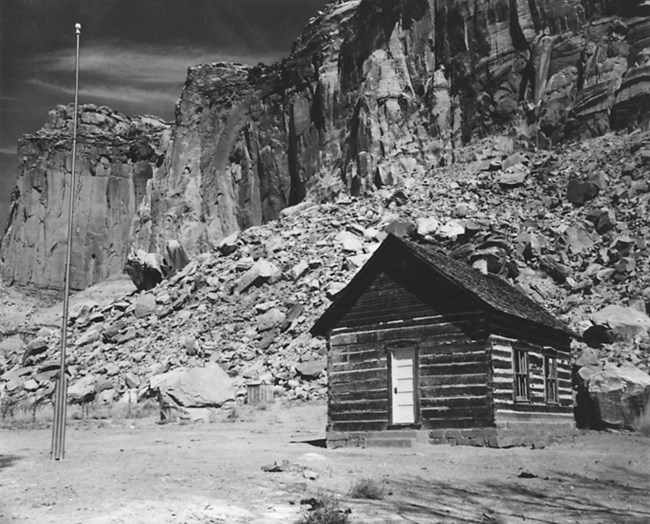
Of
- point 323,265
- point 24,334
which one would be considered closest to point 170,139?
point 24,334

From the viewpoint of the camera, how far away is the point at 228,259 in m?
56.6

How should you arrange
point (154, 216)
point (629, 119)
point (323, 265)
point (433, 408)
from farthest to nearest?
1. point (154, 216)
2. point (629, 119)
3. point (323, 265)
4. point (433, 408)

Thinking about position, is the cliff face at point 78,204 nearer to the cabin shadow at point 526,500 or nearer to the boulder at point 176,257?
the boulder at point 176,257

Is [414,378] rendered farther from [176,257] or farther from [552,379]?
[176,257]

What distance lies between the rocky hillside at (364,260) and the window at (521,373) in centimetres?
1168

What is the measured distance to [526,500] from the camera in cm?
1280

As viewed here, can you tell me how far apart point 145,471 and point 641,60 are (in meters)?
53.2

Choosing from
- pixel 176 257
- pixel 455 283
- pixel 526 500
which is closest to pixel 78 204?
pixel 176 257

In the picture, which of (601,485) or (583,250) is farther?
(583,250)

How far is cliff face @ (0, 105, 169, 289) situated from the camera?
119 meters

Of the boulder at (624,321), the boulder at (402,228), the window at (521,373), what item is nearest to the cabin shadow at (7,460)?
the window at (521,373)

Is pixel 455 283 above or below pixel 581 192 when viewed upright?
below

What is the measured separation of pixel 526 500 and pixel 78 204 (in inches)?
4428

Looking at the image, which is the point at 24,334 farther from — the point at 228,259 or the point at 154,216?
the point at 228,259
